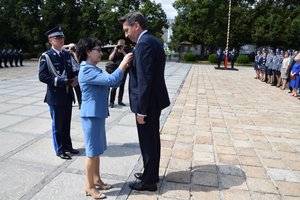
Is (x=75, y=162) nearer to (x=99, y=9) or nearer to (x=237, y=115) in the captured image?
(x=237, y=115)

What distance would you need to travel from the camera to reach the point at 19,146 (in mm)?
4762

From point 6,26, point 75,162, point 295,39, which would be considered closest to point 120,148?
point 75,162

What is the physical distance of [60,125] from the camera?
4.28 metres

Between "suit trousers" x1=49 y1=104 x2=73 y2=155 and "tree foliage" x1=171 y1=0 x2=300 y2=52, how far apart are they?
35858 millimetres

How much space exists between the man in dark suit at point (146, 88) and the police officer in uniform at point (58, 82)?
1.36 meters

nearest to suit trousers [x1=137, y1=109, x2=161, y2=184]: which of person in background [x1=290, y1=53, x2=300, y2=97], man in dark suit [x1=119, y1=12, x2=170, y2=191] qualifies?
man in dark suit [x1=119, y1=12, x2=170, y2=191]

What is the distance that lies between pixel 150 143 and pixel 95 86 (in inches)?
34.3

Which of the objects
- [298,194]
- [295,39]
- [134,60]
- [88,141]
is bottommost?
[298,194]

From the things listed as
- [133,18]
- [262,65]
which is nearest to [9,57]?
[262,65]

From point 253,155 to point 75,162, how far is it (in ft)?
8.86

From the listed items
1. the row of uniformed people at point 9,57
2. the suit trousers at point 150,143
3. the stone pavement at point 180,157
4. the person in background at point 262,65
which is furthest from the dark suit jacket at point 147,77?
the row of uniformed people at point 9,57

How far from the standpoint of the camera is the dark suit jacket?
300 cm

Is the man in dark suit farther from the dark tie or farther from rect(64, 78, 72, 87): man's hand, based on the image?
the dark tie

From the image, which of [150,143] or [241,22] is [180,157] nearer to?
[150,143]
